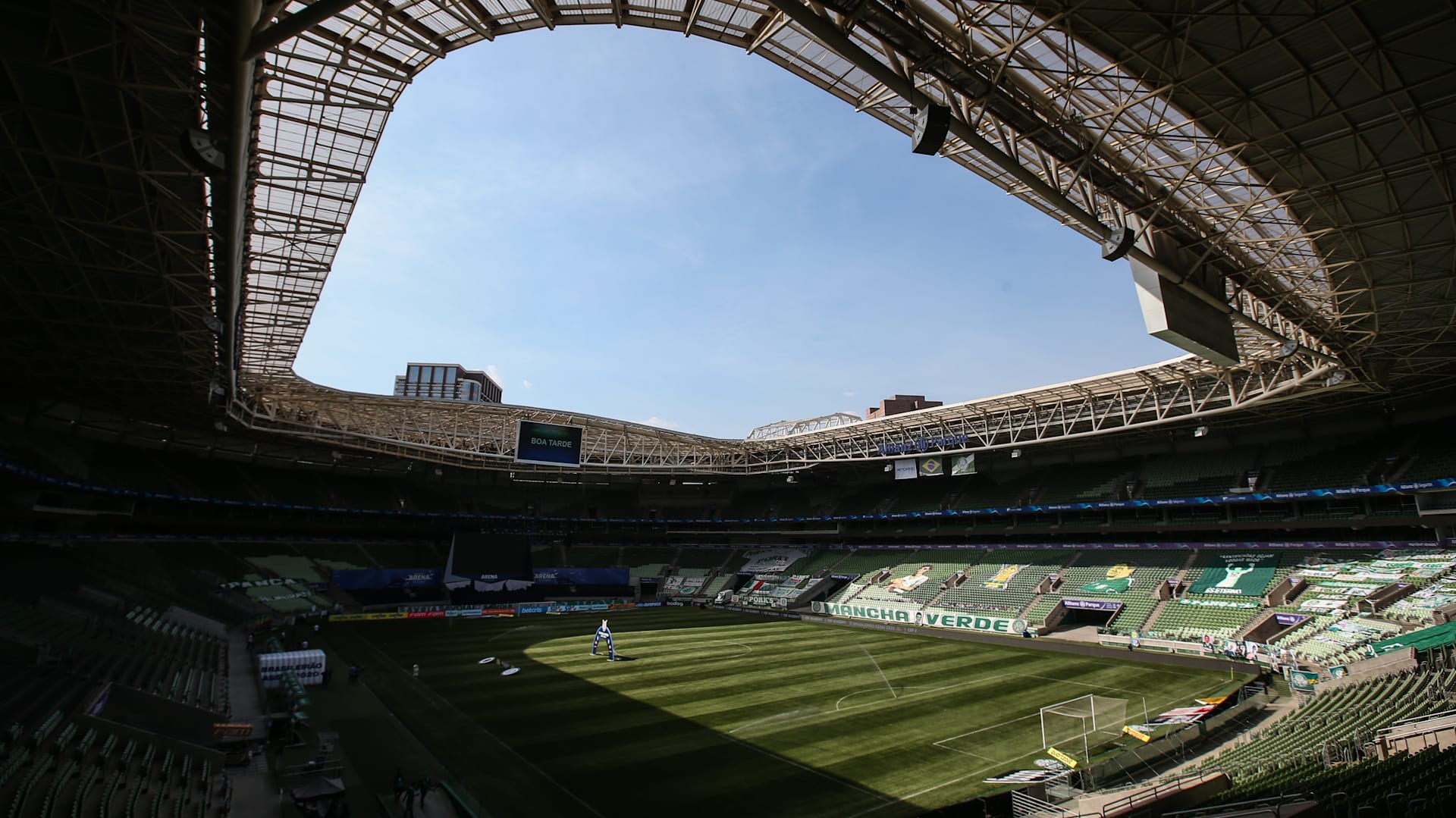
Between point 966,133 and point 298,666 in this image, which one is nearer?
point 966,133

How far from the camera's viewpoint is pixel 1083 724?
18672mm

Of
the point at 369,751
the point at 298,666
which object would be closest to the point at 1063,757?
the point at 369,751

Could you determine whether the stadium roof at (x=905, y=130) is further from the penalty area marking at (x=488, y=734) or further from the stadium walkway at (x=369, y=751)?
the penalty area marking at (x=488, y=734)

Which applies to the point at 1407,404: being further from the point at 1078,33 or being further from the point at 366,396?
the point at 366,396

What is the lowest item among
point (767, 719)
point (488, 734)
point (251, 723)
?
point (488, 734)

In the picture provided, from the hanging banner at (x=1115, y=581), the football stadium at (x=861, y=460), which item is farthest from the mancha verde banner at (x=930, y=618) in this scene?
the hanging banner at (x=1115, y=581)

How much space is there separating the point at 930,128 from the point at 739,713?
18.2m

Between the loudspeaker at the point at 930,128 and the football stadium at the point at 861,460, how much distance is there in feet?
0.23

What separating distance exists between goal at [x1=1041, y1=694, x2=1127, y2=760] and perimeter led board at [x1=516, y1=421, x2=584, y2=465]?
33380 mm

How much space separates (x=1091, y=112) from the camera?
14641mm

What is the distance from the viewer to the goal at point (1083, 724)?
18375mm

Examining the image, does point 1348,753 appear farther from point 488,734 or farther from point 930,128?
point 488,734

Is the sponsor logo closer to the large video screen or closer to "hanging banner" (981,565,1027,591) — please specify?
"hanging banner" (981,565,1027,591)

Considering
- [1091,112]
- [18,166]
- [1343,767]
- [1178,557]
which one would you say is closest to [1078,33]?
[1091,112]
